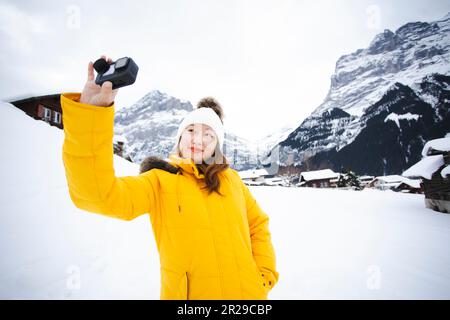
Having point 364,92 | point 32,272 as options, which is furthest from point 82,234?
point 364,92

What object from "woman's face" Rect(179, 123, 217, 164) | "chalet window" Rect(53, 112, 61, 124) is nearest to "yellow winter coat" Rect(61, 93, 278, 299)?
"woman's face" Rect(179, 123, 217, 164)

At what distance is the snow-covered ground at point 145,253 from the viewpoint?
11.0 feet

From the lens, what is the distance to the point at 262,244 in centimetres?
198

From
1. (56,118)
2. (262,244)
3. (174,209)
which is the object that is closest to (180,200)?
(174,209)

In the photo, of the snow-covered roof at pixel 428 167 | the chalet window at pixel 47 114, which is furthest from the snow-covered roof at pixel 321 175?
the chalet window at pixel 47 114

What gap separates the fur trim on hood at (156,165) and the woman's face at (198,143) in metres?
0.18

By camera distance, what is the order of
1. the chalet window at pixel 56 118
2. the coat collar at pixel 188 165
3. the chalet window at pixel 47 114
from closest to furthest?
the coat collar at pixel 188 165 → the chalet window at pixel 47 114 → the chalet window at pixel 56 118

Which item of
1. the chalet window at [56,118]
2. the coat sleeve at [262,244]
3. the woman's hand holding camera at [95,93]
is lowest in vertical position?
the coat sleeve at [262,244]

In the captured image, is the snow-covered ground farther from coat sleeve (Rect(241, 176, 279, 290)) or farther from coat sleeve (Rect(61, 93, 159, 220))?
coat sleeve (Rect(61, 93, 159, 220))

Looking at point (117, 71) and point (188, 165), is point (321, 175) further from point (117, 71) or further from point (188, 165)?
point (117, 71)

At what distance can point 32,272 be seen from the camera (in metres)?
3.51

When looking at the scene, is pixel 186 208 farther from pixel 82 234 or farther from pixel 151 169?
pixel 82 234

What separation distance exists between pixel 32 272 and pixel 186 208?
3836 mm

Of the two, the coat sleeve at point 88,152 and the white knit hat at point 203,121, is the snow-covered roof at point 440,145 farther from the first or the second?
the coat sleeve at point 88,152
